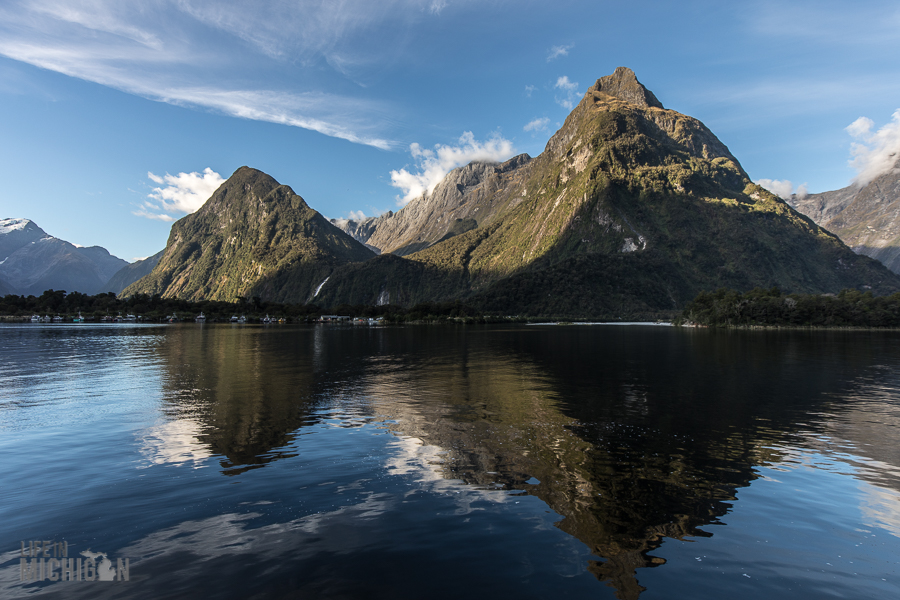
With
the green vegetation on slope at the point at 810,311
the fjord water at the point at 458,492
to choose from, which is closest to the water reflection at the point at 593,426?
the fjord water at the point at 458,492

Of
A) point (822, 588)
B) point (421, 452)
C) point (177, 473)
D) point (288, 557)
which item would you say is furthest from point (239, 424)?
point (822, 588)

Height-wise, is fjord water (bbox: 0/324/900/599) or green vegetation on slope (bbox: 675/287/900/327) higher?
green vegetation on slope (bbox: 675/287/900/327)

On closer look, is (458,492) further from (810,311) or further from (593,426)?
(810,311)

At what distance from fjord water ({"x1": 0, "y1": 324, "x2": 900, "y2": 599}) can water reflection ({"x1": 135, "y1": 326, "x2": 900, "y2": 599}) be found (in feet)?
0.50

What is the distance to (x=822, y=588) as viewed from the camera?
408 inches

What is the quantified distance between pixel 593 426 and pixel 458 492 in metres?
12.5

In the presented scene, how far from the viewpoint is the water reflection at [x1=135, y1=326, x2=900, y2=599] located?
587 inches

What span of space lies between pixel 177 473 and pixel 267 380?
26.4 meters

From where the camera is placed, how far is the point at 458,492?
52.1 feet

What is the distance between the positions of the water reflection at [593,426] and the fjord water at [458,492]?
0.50 feet

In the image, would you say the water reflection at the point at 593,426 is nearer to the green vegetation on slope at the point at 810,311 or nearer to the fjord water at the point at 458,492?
the fjord water at the point at 458,492

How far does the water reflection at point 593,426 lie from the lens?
14898 millimetres

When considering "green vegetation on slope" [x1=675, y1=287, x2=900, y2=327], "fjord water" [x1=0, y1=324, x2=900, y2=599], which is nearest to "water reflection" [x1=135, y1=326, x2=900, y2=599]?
"fjord water" [x1=0, y1=324, x2=900, y2=599]

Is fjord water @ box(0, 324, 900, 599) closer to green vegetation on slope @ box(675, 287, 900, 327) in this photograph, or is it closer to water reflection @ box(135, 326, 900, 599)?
water reflection @ box(135, 326, 900, 599)
